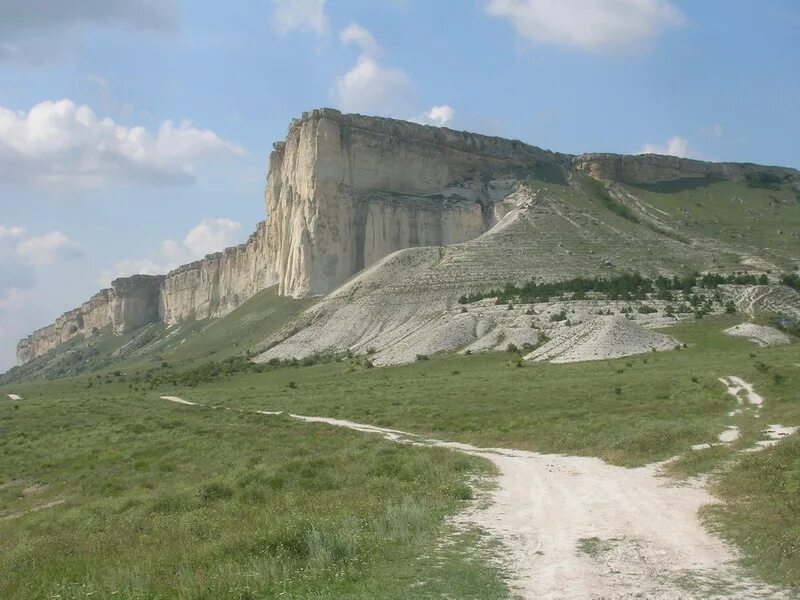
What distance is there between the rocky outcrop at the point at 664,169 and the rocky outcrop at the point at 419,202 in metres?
0.24

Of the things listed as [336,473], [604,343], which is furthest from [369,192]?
[336,473]

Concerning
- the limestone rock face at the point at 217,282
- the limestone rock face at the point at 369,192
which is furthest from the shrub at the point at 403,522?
the limestone rock face at the point at 217,282

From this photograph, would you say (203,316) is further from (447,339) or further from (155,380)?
(447,339)

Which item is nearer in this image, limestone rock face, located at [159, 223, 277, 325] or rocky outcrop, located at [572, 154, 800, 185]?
rocky outcrop, located at [572, 154, 800, 185]

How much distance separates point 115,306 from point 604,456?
6711 inches

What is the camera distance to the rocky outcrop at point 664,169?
436 feet

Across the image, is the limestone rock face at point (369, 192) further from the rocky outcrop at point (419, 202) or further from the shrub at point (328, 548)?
the shrub at point (328, 548)

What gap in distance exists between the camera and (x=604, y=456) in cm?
2019

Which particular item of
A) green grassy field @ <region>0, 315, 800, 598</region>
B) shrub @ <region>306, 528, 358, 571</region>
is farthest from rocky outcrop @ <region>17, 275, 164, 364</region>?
shrub @ <region>306, 528, 358, 571</region>

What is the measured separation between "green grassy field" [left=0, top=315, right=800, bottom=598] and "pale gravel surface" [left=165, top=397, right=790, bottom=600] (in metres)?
0.48

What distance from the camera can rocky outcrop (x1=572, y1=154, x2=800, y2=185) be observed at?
133000 millimetres

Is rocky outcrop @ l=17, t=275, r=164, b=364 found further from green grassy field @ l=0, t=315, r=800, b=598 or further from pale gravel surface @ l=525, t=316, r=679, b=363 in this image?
pale gravel surface @ l=525, t=316, r=679, b=363

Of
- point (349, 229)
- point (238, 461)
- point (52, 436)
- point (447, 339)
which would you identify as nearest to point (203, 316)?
point (349, 229)

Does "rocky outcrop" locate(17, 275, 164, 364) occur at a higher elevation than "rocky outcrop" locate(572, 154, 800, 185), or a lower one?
lower
